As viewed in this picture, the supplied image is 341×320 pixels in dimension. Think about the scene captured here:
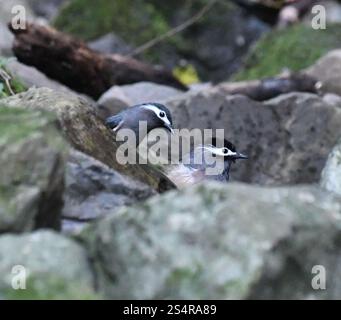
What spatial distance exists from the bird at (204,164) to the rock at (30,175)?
10.6 feet

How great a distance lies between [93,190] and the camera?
5785 millimetres

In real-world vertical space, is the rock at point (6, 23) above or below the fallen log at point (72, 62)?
above

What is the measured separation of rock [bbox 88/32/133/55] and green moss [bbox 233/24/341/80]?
173 centimetres

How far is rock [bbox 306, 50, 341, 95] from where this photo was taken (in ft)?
38.9

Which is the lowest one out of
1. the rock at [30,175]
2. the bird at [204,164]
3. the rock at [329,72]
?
the rock at [30,175]

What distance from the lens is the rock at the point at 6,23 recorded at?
39.3 ft

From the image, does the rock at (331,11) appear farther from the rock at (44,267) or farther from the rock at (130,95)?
the rock at (44,267)

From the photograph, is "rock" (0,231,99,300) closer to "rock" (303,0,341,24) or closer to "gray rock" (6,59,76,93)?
"gray rock" (6,59,76,93)

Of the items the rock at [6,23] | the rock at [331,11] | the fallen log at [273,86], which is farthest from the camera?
the rock at [331,11]

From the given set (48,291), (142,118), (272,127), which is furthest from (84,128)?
(272,127)

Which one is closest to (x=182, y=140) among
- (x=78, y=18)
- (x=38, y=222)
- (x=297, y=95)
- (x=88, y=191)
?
(x=297, y=95)

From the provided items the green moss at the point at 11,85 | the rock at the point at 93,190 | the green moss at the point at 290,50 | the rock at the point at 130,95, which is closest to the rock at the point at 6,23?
the rock at the point at 130,95

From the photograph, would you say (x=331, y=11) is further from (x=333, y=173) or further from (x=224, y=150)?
(x=333, y=173)

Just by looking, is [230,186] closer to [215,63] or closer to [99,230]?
[99,230]
